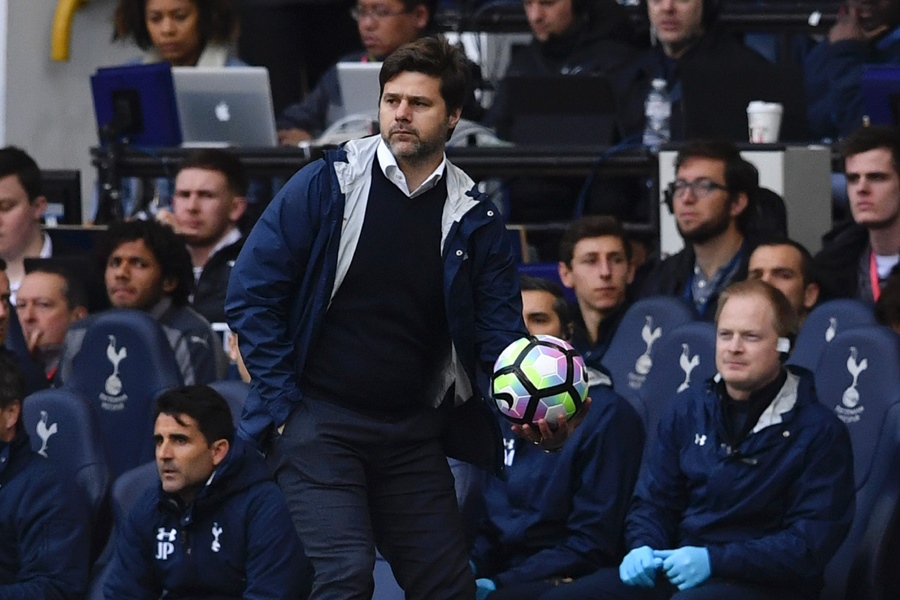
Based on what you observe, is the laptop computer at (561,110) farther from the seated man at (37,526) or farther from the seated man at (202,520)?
the seated man at (37,526)

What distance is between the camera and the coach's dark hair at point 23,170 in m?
8.56

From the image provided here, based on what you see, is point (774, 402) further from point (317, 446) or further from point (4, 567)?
point (4, 567)

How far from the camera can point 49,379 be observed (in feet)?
25.4

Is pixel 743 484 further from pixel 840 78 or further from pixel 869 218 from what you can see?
pixel 840 78

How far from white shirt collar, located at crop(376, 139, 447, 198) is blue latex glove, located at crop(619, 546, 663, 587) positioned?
1644 millimetres

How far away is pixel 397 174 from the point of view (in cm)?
491

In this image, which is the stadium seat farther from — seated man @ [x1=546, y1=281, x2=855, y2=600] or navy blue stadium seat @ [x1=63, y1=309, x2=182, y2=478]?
seated man @ [x1=546, y1=281, x2=855, y2=600]

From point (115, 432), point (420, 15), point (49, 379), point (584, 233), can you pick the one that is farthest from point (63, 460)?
point (420, 15)

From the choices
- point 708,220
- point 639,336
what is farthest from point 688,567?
point 708,220

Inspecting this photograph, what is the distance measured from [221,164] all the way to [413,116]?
3.67 m

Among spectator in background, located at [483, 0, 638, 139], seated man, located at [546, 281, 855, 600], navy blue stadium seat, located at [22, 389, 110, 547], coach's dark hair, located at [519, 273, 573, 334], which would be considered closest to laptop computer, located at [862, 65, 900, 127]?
spectator in background, located at [483, 0, 638, 139]

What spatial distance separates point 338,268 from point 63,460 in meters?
2.38

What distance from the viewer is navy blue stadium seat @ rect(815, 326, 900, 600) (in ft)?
19.9

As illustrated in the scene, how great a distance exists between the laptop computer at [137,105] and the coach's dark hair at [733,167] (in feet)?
9.04
